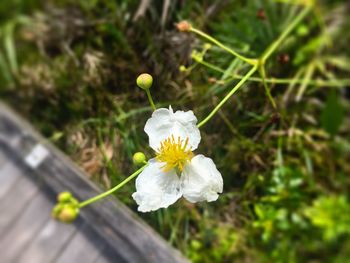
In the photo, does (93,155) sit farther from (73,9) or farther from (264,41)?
(73,9)

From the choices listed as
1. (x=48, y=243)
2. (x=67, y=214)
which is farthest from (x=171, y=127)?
(x=48, y=243)

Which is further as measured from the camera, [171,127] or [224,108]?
[224,108]

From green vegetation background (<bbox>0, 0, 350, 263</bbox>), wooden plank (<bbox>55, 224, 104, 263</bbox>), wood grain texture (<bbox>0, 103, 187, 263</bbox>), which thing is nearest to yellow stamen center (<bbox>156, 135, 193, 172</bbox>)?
green vegetation background (<bbox>0, 0, 350, 263</bbox>)

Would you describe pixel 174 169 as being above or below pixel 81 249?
above

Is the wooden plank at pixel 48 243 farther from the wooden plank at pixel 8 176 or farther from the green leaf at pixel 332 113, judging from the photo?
the green leaf at pixel 332 113

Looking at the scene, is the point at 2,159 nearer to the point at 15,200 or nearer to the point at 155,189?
the point at 15,200

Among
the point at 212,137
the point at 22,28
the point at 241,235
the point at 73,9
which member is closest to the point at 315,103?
the point at 241,235
